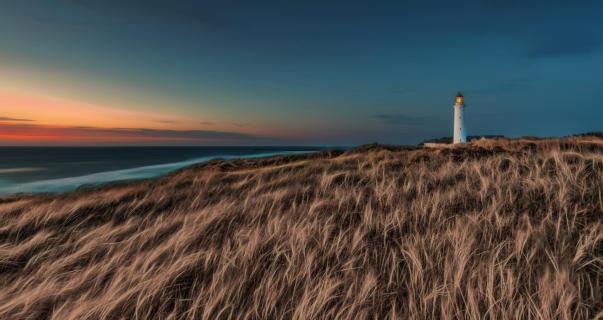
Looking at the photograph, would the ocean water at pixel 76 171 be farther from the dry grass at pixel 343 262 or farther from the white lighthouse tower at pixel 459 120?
the white lighthouse tower at pixel 459 120

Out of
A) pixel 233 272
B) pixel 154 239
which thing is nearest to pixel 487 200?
pixel 233 272

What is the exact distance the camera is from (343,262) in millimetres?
2527

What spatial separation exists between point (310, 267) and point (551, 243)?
Result: 2193mm

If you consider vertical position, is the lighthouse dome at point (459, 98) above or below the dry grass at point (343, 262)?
above

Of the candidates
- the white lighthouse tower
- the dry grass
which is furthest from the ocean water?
the white lighthouse tower

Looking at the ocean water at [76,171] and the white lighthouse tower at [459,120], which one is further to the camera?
the white lighthouse tower at [459,120]

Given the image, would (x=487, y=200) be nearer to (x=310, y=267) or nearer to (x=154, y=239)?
(x=310, y=267)

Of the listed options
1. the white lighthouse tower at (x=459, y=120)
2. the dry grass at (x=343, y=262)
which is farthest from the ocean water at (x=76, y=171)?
the white lighthouse tower at (x=459, y=120)

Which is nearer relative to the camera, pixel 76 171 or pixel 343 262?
pixel 343 262

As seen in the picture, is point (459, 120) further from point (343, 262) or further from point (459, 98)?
point (343, 262)

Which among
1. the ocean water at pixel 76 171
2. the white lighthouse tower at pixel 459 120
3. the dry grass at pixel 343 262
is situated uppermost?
the white lighthouse tower at pixel 459 120

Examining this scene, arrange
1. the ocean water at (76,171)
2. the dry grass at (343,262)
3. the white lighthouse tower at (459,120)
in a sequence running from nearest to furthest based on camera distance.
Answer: the dry grass at (343,262) < the ocean water at (76,171) < the white lighthouse tower at (459,120)

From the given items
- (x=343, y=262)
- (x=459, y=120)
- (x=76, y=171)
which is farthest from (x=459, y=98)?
(x=76, y=171)

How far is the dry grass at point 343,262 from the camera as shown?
1946 millimetres
